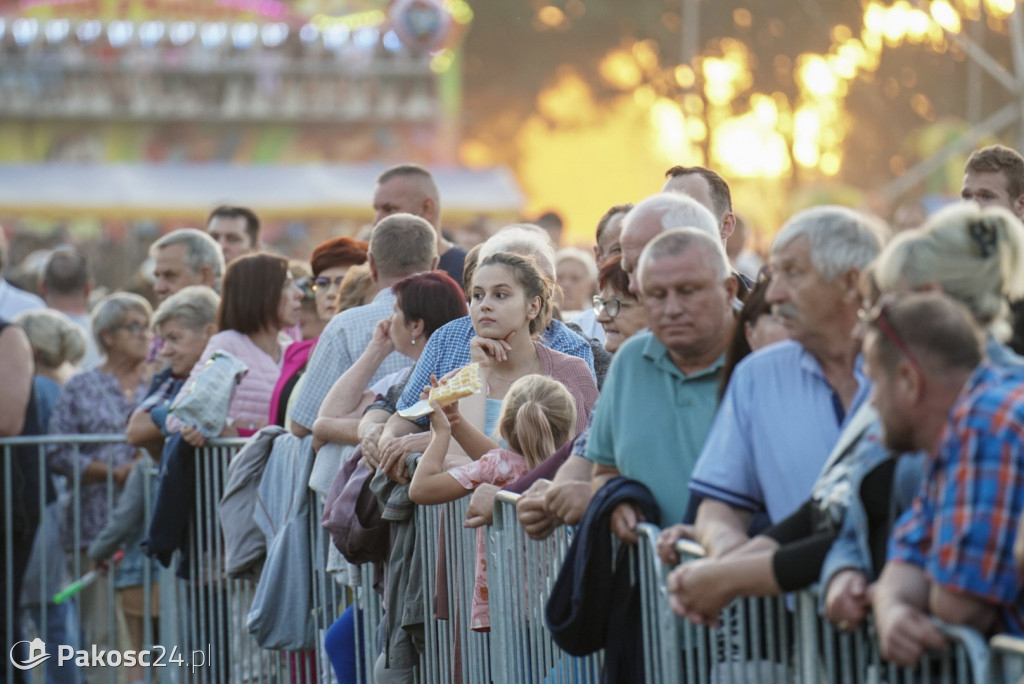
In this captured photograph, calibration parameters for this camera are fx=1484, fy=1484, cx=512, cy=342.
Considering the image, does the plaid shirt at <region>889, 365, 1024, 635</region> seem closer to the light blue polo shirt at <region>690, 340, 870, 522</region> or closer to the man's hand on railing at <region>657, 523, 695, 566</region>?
the light blue polo shirt at <region>690, 340, 870, 522</region>

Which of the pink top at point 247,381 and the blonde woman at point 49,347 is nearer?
the pink top at point 247,381

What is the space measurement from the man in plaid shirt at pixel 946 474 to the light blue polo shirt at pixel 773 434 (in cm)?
56

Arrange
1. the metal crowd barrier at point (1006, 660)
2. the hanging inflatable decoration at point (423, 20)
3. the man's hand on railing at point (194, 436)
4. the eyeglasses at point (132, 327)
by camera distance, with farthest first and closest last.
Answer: the hanging inflatable decoration at point (423, 20) → the eyeglasses at point (132, 327) → the man's hand on railing at point (194, 436) → the metal crowd barrier at point (1006, 660)

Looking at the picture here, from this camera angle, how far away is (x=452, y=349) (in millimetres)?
5594

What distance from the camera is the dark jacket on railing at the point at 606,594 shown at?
3.80 meters

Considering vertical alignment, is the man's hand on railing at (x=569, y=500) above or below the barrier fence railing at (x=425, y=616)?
above

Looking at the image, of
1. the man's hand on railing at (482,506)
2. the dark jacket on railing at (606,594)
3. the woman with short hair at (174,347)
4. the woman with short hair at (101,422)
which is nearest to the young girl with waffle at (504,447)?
the man's hand on railing at (482,506)

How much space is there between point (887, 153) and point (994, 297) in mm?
41303

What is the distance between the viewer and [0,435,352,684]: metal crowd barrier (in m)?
6.64

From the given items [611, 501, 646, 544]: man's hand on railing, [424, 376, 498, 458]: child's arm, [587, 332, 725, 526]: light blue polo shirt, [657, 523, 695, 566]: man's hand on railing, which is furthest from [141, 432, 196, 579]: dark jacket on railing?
[657, 523, 695, 566]: man's hand on railing

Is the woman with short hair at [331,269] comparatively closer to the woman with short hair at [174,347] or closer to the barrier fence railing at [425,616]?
the woman with short hair at [174,347]

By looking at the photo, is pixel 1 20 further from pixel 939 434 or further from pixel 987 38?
pixel 939 434

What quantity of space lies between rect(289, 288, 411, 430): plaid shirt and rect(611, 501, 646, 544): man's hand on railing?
2.84m

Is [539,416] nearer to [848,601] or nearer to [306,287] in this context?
[848,601]
